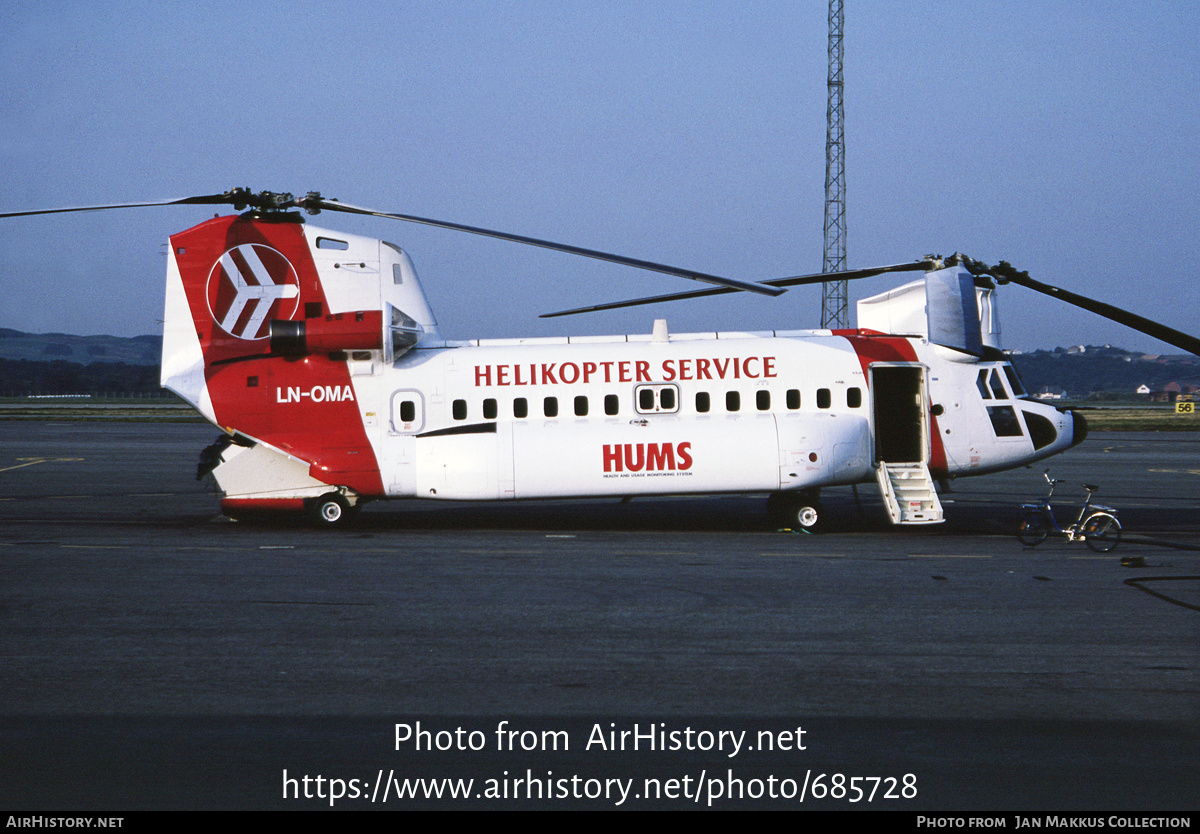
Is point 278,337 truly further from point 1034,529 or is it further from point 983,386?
point 1034,529

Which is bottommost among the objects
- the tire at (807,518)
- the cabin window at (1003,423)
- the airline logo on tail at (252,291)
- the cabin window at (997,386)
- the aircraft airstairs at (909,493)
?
the tire at (807,518)

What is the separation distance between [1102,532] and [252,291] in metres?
16.0

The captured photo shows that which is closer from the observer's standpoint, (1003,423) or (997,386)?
(1003,423)

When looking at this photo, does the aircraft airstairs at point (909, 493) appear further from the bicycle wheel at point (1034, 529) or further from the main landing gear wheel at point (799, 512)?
the bicycle wheel at point (1034, 529)

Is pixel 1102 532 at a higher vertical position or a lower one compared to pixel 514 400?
lower

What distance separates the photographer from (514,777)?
21.4 ft

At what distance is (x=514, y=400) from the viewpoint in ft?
59.1

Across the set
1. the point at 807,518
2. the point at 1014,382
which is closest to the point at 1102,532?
the point at 1014,382

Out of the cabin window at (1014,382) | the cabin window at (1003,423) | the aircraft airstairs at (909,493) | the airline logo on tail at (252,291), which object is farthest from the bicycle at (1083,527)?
the airline logo on tail at (252,291)

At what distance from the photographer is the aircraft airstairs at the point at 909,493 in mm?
17281

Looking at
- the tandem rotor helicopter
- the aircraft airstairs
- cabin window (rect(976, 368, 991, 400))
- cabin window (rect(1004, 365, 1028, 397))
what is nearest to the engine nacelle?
the tandem rotor helicopter

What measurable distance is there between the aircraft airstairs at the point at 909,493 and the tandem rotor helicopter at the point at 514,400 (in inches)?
1.7

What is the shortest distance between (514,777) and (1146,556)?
501 inches
